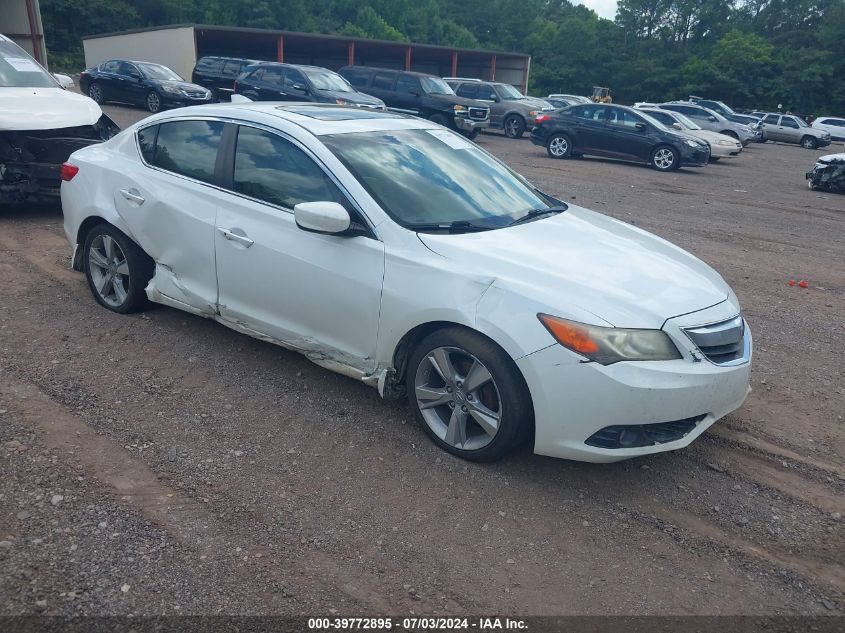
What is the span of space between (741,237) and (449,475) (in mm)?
7835

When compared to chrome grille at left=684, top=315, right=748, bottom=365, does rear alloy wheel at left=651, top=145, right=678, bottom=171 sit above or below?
below

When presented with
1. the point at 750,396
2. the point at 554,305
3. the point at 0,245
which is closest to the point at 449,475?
the point at 554,305

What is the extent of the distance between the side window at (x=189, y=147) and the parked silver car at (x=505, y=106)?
20.1 meters

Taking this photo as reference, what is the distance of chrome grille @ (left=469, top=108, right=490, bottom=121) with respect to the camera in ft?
71.8

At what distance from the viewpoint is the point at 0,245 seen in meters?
7.26

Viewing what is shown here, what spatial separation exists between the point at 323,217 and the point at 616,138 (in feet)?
53.9

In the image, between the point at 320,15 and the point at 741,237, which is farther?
the point at 320,15

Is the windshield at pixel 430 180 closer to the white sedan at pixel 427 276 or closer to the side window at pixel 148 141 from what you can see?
the white sedan at pixel 427 276

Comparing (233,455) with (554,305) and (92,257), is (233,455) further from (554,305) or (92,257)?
(92,257)

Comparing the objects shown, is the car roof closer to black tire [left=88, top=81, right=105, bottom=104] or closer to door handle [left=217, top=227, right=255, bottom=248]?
door handle [left=217, top=227, right=255, bottom=248]

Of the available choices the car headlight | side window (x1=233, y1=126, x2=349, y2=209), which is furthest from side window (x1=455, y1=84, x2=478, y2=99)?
the car headlight

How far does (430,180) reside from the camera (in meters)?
4.37

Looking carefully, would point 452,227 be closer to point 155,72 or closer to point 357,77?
point 357,77

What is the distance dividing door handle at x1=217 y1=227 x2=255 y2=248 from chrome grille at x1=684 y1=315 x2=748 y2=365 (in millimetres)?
2508
